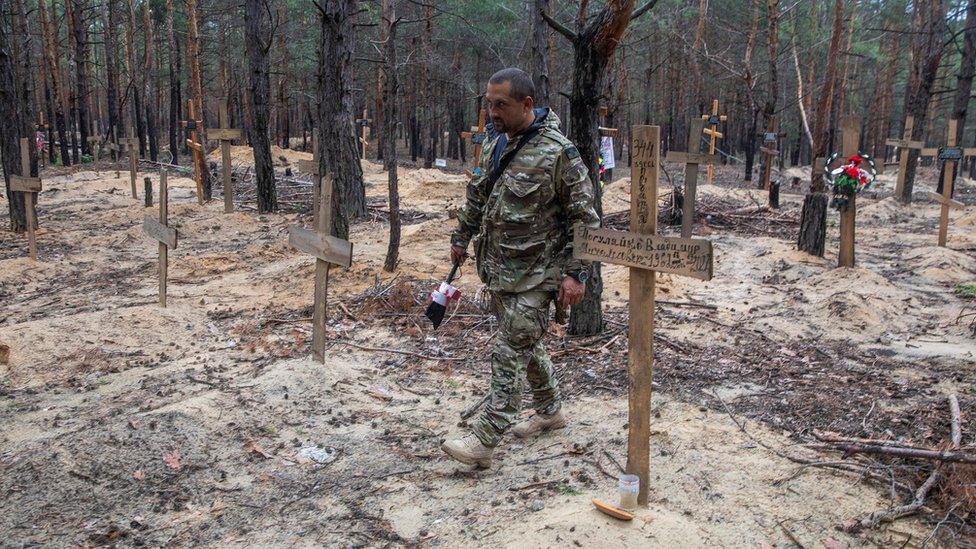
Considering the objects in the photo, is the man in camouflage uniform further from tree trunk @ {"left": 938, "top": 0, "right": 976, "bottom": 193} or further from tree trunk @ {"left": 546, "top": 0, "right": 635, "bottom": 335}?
tree trunk @ {"left": 938, "top": 0, "right": 976, "bottom": 193}

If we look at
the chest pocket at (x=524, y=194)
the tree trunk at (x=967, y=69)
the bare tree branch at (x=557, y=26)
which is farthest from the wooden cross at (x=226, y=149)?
the tree trunk at (x=967, y=69)

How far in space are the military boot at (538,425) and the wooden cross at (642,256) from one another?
117cm

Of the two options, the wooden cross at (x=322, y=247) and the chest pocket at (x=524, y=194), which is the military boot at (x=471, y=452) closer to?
the chest pocket at (x=524, y=194)

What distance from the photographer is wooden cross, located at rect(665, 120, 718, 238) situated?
9.59 meters

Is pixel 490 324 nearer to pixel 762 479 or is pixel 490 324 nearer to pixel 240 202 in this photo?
pixel 762 479

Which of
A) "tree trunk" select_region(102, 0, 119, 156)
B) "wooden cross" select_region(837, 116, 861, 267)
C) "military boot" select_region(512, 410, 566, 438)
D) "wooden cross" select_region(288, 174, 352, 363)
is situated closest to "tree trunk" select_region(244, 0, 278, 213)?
"wooden cross" select_region(288, 174, 352, 363)

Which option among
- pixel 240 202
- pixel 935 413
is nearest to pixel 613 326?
pixel 935 413

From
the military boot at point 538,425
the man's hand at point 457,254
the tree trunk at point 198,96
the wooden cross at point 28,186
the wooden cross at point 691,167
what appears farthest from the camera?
the tree trunk at point 198,96

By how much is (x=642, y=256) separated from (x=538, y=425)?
1782 mm

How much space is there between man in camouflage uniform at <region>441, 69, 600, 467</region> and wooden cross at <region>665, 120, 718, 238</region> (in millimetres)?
6029

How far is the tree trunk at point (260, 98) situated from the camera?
546 inches

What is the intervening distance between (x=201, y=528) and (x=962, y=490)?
3.65 meters

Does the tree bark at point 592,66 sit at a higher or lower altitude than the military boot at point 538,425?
→ higher

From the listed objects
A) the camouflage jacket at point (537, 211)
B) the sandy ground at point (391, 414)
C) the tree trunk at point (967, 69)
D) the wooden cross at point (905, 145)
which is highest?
the tree trunk at point (967, 69)
